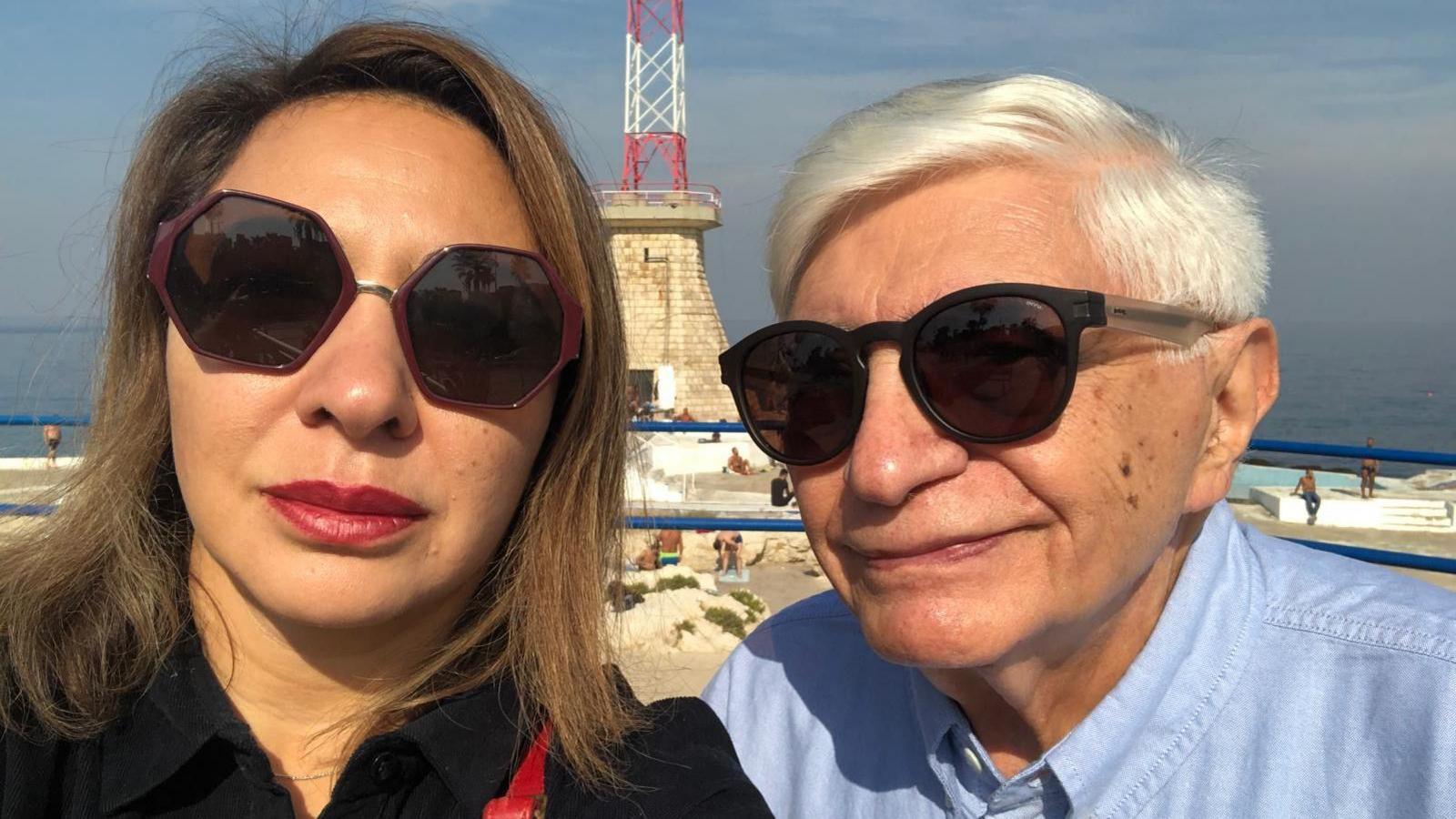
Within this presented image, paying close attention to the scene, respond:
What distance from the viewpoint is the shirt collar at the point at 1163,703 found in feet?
5.02

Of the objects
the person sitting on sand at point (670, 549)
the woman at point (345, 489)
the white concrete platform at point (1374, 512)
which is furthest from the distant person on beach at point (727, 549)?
the woman at point (345, 489)

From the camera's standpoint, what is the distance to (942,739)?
1.77 m

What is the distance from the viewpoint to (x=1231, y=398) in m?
1.65

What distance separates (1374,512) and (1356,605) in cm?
1479

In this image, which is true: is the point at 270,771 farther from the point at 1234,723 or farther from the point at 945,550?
the point at 1234,723

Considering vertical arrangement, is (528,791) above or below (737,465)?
above

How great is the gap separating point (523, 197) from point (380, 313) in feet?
Answer: 1.11

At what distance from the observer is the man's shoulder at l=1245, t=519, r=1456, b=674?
1408 millimetres

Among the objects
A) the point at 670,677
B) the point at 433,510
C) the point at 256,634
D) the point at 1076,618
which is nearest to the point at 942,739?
the point at 1076,618

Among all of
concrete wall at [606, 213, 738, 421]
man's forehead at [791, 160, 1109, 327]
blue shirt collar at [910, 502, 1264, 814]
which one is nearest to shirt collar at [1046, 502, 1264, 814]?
blue shirt collar at [910, 502, 1264, 814]

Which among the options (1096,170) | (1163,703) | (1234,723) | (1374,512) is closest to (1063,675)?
(1163,703)

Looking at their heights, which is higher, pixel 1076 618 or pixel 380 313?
pixel 380 313

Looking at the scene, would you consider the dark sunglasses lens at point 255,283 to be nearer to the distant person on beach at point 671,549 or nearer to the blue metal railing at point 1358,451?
the blue metal railing at point 1358,451

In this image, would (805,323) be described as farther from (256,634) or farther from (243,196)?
(256,634)
